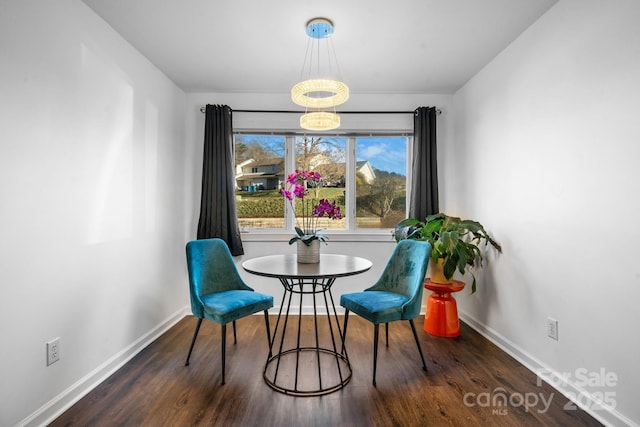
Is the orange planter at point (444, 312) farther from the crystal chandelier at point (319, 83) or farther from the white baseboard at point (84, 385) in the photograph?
the white baseboard at point (84, 385)

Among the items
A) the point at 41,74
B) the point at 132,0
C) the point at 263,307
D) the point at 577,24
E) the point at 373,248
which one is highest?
the point at 132,0

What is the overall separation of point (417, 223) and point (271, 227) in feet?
5.28

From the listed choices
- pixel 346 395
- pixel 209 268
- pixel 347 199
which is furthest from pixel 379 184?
pixel 346 395

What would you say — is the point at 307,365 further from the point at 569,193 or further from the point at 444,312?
the point at 569,193

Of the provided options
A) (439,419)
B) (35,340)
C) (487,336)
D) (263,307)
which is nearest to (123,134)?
(35,340)

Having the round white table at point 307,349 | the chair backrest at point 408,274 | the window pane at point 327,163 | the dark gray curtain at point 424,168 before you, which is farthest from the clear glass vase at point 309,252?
the dark gray curtain at point 424,168

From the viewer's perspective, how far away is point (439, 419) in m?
1.73

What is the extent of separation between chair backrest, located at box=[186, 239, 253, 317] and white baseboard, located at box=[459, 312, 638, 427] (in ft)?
7.15

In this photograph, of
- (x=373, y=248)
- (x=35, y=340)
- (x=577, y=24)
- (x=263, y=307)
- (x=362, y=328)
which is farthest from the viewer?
(x=373, y=248)

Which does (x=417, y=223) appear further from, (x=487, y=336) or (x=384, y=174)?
(x=487, y=336)

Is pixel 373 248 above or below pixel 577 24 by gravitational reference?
below

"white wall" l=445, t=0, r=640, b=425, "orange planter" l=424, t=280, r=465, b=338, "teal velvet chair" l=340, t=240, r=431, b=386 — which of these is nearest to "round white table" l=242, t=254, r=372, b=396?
"teal velvet chair" l=340, t=240, r=431, b=386

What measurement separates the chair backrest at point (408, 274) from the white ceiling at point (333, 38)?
62.9 inches

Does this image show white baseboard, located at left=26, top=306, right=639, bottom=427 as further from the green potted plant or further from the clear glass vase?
the clear glass vase
